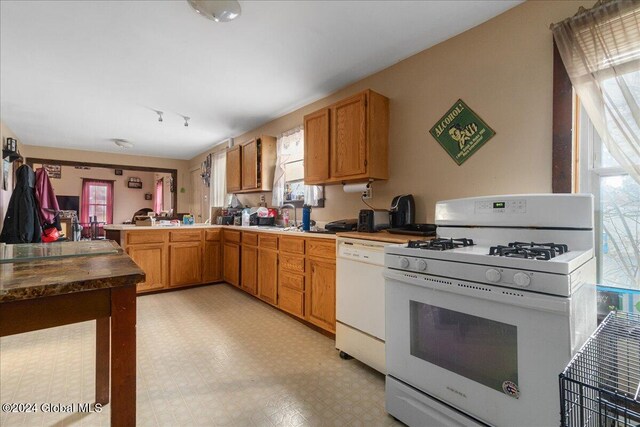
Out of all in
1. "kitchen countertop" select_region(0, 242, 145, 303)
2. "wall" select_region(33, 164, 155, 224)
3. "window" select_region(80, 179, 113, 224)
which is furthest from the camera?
"window" select_region(80, 179, 113, 224)

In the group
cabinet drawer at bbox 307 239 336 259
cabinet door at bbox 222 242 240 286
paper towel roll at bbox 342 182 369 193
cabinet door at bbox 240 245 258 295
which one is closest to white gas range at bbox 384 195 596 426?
cabinet drawer at bbox 307 239 336 259

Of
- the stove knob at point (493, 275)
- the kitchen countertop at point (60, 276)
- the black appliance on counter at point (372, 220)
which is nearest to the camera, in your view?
the kitchen countertop at point (60, 276)

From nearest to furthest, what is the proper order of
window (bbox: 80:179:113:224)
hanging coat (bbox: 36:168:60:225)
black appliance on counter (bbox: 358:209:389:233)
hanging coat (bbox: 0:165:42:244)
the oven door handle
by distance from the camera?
the oven door handle, black appliance on counter (bbox: 358:209:389:233), hanging coat (bbox: 0:165:42:244), hanging coat (bbox: 36:168:60:225), window (bbox: 80:179:113:224)

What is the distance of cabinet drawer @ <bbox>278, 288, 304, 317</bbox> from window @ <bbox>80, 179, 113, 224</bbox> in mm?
8643

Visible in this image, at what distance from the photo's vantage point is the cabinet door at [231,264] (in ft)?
12.8

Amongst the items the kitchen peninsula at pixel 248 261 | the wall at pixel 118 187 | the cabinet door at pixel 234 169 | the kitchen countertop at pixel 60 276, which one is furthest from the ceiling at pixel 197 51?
the wall at pixel 118 187

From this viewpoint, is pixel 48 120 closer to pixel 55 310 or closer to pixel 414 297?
pixel 55 310

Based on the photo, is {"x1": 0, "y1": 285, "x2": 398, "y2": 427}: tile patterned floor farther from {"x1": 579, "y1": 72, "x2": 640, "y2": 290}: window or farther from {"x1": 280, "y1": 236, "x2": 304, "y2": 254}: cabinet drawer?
{"x1": 579, "y1": 72, "x2": 640, "y2": 290}: window

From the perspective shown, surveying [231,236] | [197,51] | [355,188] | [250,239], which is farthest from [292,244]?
[197,51]

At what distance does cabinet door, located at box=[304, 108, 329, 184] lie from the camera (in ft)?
9.47

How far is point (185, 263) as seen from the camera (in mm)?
4000

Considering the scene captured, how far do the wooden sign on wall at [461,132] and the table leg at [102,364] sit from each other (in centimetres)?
248

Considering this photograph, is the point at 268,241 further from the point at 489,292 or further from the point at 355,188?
the point at 489,292

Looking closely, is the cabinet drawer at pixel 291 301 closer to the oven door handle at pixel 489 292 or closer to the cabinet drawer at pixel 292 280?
the cabinet drawer at pixel 292 280
